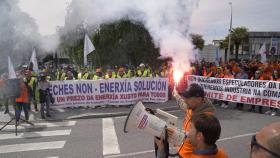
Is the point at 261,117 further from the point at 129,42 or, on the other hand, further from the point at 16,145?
the point at 129,42

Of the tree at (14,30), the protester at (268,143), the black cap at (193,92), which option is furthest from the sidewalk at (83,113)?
the protester at (268,143)

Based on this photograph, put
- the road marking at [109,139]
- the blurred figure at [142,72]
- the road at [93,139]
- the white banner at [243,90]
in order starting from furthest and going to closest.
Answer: the blurred figure at [142,72] → the white banner at [243,90] → the road marking at [109,139] → the road at [93,139]

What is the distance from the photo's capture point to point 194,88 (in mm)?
3826

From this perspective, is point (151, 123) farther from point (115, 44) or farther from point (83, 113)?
point (115, 44)

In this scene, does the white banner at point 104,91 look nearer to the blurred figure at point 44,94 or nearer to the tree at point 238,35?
the blurred figure at point 44,94

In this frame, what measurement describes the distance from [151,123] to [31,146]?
6.05 m

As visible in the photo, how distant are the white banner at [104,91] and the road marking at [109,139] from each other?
2717 mm

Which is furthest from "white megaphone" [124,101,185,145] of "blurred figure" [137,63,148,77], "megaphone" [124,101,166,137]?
"blurred figure" [137,63,148,77]

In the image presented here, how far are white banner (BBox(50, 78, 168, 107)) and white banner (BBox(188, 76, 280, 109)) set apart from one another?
189cm

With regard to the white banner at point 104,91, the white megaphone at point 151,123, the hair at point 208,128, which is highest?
the hair at point 208,128

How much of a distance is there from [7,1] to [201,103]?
9979 mm

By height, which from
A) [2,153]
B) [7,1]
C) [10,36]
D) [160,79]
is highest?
[7,1]

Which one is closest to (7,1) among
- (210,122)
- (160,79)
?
(160,79)

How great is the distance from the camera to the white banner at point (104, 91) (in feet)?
46.7
